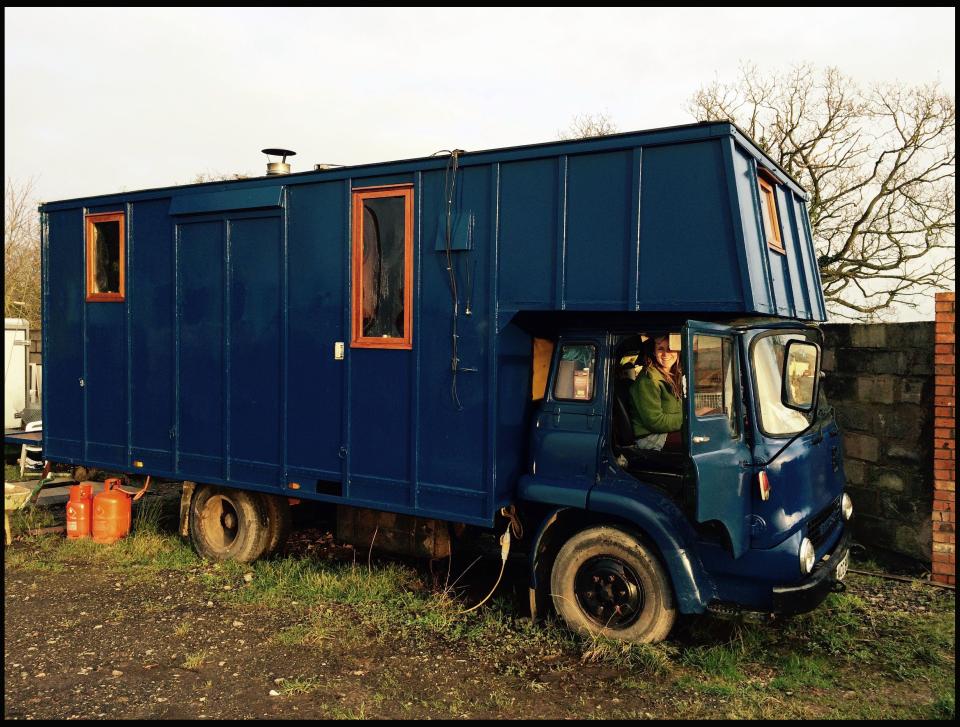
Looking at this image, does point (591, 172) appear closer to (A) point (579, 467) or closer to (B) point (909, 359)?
(A) point (579, 467)

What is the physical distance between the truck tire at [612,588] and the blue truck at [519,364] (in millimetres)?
17

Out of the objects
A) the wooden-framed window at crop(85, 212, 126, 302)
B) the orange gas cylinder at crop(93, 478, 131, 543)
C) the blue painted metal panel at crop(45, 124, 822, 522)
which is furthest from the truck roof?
the orange gas cylinder at crop(93, 478, 131, 543)

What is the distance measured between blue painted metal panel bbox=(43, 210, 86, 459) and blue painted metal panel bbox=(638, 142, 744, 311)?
6234 millimetres

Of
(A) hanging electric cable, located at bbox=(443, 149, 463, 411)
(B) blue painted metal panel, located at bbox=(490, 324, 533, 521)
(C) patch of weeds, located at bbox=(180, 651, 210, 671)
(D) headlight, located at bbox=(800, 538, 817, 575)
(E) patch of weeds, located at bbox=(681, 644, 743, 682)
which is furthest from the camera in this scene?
(A) hanging electric cable, located at bbox=(443, 149, 463, 411)

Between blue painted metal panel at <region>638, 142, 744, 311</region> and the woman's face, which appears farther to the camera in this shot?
the woman's face

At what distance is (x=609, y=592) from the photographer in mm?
5438

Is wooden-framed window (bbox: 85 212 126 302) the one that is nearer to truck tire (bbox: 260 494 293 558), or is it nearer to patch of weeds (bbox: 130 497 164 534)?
patch of weeds (bbox: 130 497 164 534)

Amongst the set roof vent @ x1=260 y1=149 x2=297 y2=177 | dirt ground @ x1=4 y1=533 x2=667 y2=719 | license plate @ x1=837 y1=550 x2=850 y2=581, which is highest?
roof vent @ x1=260 y1=149 x2=297 y2=177

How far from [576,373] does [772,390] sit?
54.0 inches

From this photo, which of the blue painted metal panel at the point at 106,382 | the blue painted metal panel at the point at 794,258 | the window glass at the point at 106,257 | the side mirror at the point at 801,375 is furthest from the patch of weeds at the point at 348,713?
the window glass at the point at 106,257

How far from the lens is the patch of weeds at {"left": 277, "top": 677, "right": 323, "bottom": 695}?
193 inches

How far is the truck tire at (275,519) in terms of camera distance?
737cm

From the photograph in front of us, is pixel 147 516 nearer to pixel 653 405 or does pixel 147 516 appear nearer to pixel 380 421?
pixel 380 421

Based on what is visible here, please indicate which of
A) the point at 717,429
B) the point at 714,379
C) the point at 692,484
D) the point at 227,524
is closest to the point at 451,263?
the point at 714,379
